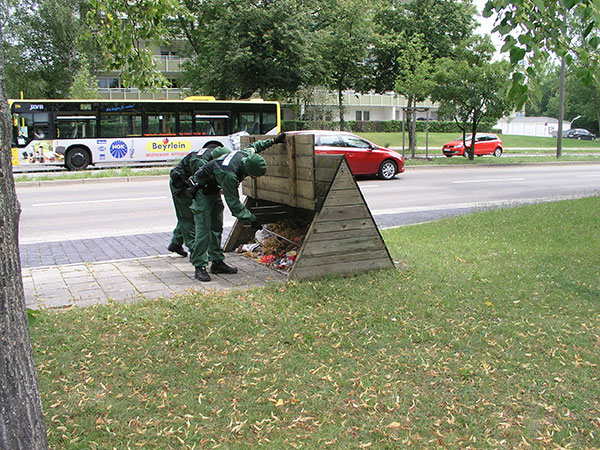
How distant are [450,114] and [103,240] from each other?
2027 cm

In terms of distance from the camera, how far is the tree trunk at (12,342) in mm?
2322

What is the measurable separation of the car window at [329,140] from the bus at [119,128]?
474 cm

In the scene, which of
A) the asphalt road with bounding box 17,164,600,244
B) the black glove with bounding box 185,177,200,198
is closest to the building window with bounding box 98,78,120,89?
the asphalt road with bounding box 17,164,600,244

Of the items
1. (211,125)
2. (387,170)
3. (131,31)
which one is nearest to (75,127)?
(211,125)

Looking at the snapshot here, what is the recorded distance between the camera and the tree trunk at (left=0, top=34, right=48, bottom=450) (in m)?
2.32

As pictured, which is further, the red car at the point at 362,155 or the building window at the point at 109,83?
the building window at the point at 109,83

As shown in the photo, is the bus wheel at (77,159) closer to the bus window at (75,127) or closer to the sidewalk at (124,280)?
the bus window at (75,127)

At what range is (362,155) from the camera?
18.5 metres

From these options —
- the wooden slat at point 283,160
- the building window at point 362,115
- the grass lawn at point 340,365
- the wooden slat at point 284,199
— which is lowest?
the grass lawn at point 340,365

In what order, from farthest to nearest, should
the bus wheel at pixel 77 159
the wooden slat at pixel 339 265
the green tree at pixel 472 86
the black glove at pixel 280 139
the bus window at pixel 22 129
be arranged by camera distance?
the green tree at pixel 472 86, the bus wheel at pixel 77 159, the bus window at pixel 22 129, the black glove at pixel 280 139, the wooden slat at pixel 339 265

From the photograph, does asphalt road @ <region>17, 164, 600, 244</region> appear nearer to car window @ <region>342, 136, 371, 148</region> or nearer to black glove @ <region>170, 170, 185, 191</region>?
car window @ <region>342, 136, 371, 148</region>

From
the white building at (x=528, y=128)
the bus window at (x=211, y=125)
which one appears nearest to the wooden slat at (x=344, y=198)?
the bus window at (x=211, y=125)

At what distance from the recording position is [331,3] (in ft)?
118

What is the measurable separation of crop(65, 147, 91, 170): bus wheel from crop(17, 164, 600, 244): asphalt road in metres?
4.96
